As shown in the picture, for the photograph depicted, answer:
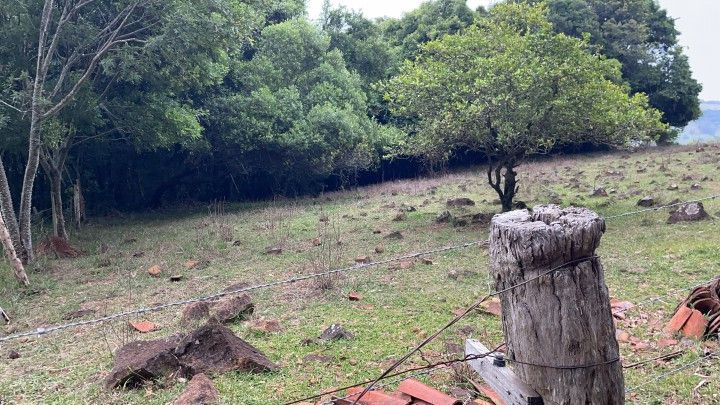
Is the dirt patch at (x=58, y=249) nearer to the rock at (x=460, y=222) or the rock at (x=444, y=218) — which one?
the rock at (x=444, y=218)

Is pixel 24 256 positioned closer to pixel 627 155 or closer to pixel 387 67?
pixel 387 67

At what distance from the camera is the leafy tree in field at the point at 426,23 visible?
2662 centimetres

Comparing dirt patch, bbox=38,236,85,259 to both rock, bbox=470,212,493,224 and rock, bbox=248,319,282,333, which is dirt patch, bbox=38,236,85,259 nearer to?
rock, bbox=248,319,282,333

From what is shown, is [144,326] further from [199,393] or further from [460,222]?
[460,222]

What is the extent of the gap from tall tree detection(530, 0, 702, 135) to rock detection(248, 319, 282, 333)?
25554 millimetres

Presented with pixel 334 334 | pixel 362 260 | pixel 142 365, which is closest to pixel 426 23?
pixel 362 260

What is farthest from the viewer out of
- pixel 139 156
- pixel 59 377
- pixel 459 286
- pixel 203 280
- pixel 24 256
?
pixel 139 156

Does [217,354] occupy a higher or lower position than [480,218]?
lower

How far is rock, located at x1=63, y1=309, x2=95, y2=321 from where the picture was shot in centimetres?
707

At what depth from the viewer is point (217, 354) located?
188 inches

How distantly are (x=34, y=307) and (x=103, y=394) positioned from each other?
4253mm

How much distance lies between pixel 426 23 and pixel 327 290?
23592mm

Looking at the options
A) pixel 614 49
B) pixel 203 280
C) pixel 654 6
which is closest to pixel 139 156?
pixel 203 280

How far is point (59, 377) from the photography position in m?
4.95
